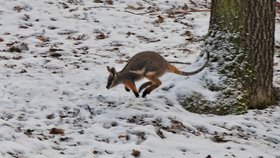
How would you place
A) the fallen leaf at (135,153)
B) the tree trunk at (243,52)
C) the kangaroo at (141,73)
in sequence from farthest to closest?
the kangaroo at (141,73) < the tree trunk at (243,52) < the fallen leaf at (135,153)

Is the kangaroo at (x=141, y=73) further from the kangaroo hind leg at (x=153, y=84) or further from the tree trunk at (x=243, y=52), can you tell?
the tree trunk at (x=243, y=52)

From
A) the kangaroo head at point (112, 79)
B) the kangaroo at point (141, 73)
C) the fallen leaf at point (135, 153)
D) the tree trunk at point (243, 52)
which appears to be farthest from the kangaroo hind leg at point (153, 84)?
the fallen leaf at point (135, 153)

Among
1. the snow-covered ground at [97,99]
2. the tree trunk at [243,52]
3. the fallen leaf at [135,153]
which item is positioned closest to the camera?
the fallen leaf at [135,153]

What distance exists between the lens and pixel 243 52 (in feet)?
20.3

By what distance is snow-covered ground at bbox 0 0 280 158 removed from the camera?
4840 mm

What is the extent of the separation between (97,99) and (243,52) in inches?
78.5

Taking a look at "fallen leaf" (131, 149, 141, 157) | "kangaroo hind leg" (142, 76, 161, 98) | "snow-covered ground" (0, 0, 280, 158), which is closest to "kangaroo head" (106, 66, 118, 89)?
"snow-covered ground" (0, 0, 280, 158)

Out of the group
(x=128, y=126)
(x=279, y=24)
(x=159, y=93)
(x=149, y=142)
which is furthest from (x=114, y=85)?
(x=279, y=24)

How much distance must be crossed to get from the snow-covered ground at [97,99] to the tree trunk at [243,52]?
0.19m

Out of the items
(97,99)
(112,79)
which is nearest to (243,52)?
(112,79)

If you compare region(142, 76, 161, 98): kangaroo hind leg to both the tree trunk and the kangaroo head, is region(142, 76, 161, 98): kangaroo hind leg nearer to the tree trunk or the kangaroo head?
the kangaroo head

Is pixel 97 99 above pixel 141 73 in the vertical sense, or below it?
below

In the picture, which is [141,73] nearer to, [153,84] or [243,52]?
[153,84]

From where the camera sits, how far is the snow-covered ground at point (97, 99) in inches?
191
